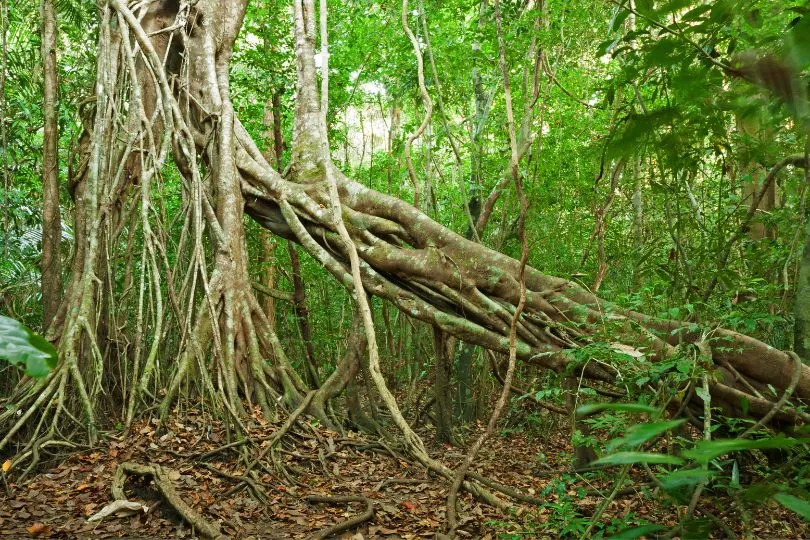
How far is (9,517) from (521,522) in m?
2.66

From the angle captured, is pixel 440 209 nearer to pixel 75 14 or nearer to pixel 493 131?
pixel 493 131

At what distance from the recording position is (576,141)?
716 centimetres

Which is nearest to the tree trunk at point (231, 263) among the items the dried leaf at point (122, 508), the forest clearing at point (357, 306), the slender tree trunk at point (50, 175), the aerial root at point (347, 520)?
the forest clearing at point (357, 306)

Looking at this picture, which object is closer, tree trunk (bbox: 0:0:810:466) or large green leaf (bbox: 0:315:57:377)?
large green leaf (bbox: 0:315:57:377)

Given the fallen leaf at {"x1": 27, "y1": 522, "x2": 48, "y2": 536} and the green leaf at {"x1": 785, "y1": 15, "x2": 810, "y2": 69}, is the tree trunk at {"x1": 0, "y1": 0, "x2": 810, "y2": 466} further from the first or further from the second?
the green leaf at {"x1": 785, "y1": 15, "x2": 810, "y2": 69}

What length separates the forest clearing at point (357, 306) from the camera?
3646 mm

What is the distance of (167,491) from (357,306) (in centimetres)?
214

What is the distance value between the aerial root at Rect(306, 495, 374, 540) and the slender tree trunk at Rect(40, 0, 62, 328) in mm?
2667

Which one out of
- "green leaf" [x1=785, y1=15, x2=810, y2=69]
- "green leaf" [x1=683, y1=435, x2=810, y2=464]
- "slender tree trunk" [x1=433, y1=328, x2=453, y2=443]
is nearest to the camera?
"green leaf" [x1=683, y1=435, x2=810, y2=464]

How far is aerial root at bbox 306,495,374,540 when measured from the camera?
3609 millimetres

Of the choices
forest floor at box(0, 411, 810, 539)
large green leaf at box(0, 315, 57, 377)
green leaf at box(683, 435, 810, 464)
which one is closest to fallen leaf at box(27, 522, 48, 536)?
forest floor at box(0, 411, 810, 539)

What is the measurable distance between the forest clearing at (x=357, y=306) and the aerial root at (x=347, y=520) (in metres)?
0.01

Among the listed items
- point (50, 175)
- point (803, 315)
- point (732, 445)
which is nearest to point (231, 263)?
point (50, 175)

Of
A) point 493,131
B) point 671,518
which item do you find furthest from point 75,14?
point 671,518
